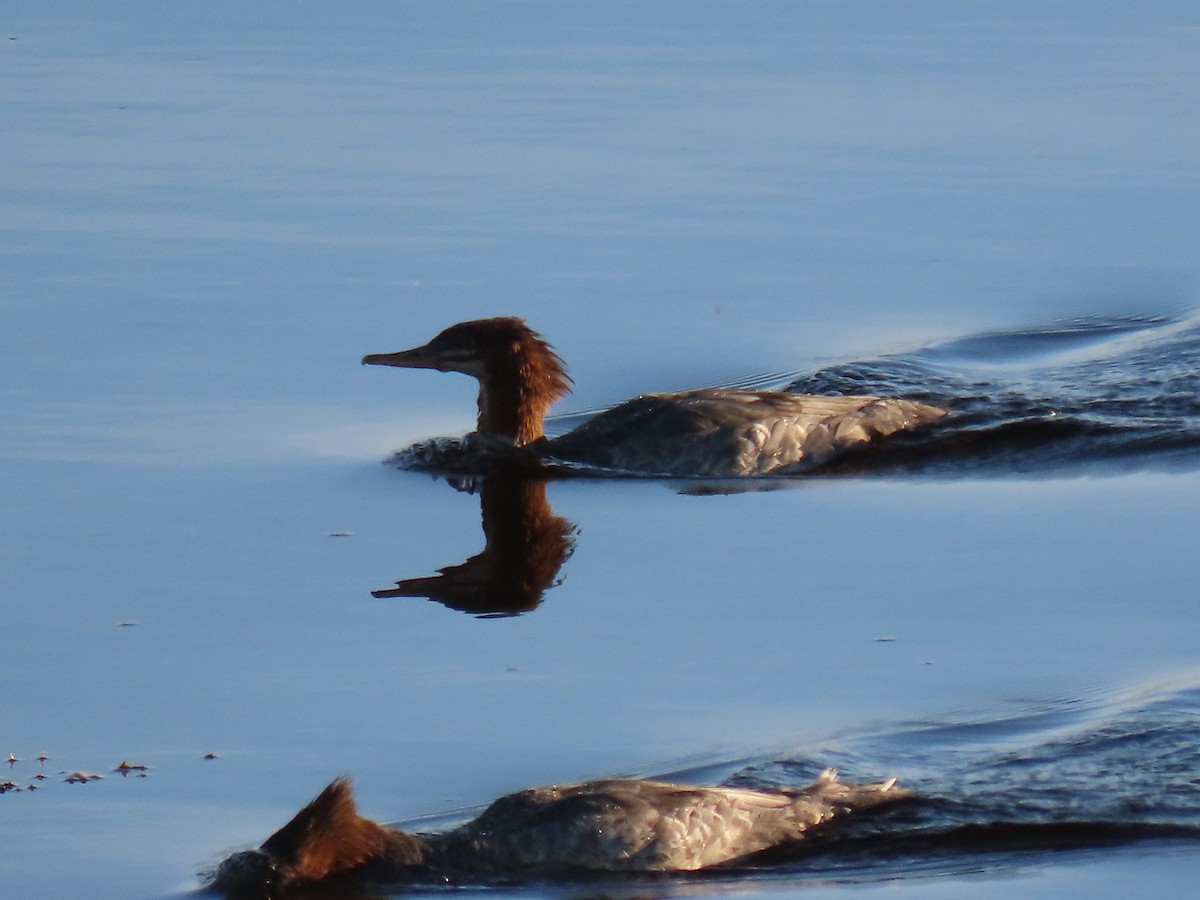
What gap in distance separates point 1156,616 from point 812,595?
1574mm

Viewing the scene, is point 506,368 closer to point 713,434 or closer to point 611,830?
point 713,434

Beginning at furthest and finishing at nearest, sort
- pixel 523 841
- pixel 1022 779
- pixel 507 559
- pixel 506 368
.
→ pixel 506 368
pixel 507 559
pixel 1022 779
pixel 523 841

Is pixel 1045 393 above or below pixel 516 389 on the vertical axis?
below

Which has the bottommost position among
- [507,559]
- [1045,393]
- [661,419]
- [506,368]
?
[507,559]

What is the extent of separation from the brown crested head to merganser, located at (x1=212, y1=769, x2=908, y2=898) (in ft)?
20.8

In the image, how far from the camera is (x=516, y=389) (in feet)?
48.4

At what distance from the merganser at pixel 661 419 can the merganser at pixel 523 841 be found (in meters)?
5.54

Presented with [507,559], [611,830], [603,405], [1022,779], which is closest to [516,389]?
[603,405]

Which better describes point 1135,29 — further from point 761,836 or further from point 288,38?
point 761,836

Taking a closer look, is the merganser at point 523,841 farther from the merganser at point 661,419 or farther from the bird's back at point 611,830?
the merganser at point 661,419

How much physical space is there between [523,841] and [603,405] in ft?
23.7

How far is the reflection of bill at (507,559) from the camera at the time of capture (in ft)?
37.3

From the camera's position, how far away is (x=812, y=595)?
1105 centimetres

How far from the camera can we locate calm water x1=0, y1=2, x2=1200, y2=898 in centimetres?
908
